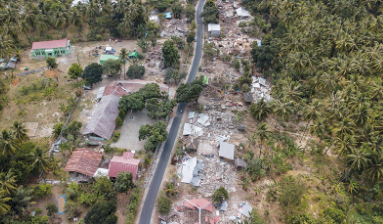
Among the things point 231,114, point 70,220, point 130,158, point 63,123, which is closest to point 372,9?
point 231,114

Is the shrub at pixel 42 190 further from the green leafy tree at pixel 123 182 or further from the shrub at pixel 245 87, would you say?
the shrub at pixel 245 87

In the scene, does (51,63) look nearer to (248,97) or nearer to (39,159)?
(39,159)

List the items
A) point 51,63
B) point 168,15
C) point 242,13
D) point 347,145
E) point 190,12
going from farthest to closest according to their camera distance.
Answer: point 242,13, point 168,15, point 190,12, point 51,63, point 347,145

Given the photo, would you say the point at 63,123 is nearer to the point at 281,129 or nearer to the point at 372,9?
the point at 281,129

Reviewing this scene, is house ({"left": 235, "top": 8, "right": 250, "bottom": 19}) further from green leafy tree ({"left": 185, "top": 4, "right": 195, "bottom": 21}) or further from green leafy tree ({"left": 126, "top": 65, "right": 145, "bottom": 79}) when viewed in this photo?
green leafy tree ({"left": 126, "top": 65, "right": 145, "bottom": 79})

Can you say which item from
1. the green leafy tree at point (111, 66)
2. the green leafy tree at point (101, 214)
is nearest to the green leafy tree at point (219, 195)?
the green leafy tree at point (101, 214)

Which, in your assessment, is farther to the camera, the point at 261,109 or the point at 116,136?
the point at 116,136

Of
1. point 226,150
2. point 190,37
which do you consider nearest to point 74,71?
point 190,37
